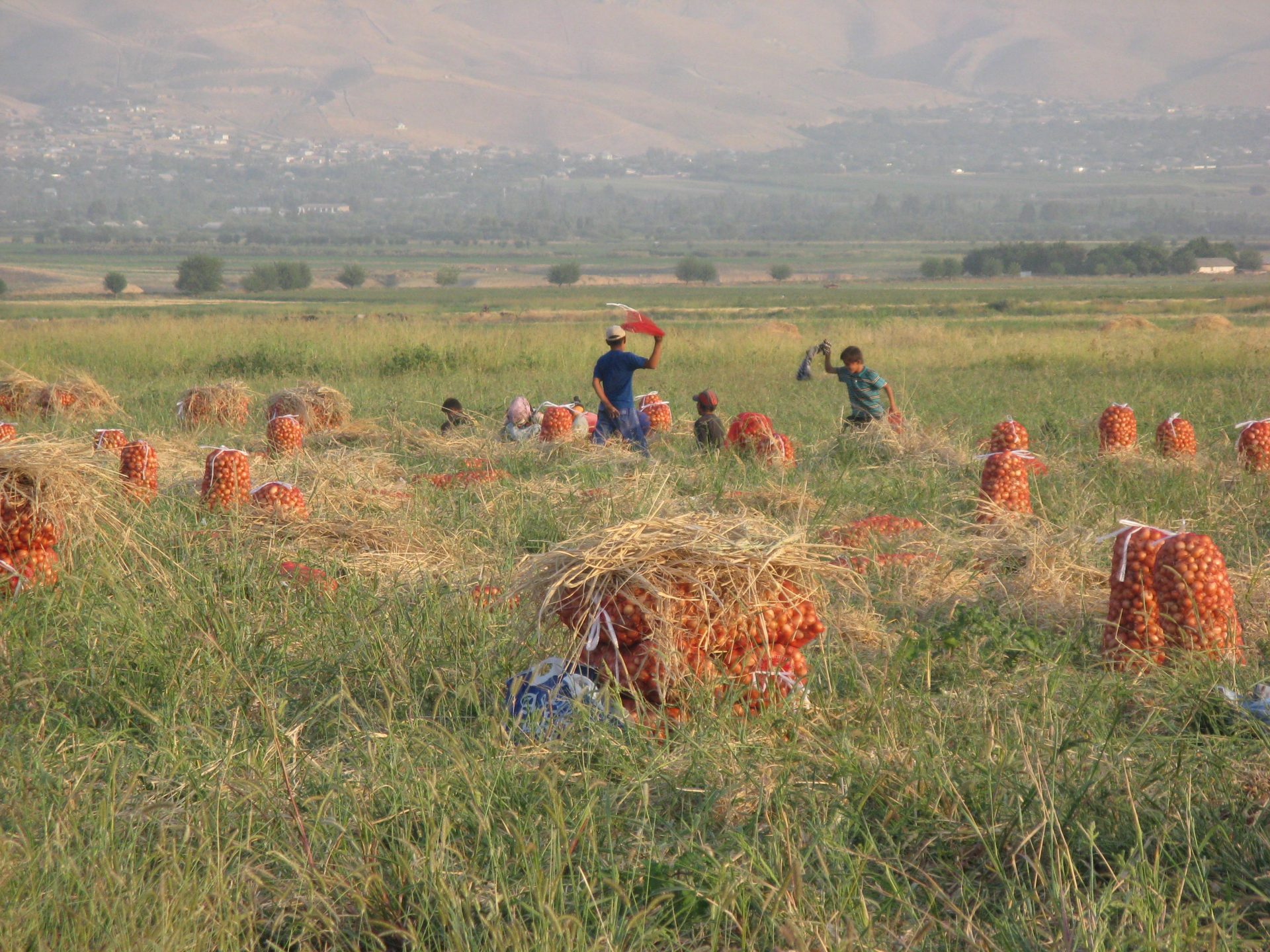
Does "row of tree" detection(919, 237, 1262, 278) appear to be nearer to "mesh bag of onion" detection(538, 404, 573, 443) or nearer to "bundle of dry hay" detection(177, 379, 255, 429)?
"bundle of dry hay" detection(177, 379, 255, 429)

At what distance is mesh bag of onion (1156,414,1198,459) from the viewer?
9227 millimetres

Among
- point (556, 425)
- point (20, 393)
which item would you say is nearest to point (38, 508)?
point (556, 425)

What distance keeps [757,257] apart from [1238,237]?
7433 cm

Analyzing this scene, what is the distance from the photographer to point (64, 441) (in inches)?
205

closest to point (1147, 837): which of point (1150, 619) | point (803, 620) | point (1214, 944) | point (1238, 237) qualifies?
point (1214, 944)

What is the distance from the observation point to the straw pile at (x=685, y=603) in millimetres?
3529

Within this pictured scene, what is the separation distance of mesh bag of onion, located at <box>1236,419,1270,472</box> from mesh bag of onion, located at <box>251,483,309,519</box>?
627cm

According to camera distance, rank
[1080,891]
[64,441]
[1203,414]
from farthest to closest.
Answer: [1203,414] < [64,441] < [1080,891]

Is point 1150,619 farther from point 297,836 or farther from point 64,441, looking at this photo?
point 64,441

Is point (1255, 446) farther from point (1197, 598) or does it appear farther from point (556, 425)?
point (556, 425)

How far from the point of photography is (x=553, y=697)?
358cm

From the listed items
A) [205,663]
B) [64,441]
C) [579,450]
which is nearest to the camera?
[205,663]

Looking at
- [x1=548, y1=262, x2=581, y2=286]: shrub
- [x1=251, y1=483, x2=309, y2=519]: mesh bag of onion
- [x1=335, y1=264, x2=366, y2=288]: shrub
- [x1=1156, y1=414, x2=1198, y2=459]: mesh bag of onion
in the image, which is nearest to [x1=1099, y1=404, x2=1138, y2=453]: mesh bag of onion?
[x1=1156, y1=414, x2=1198, y2=459]: mesh bag of onion

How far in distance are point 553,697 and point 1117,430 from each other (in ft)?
23.4
